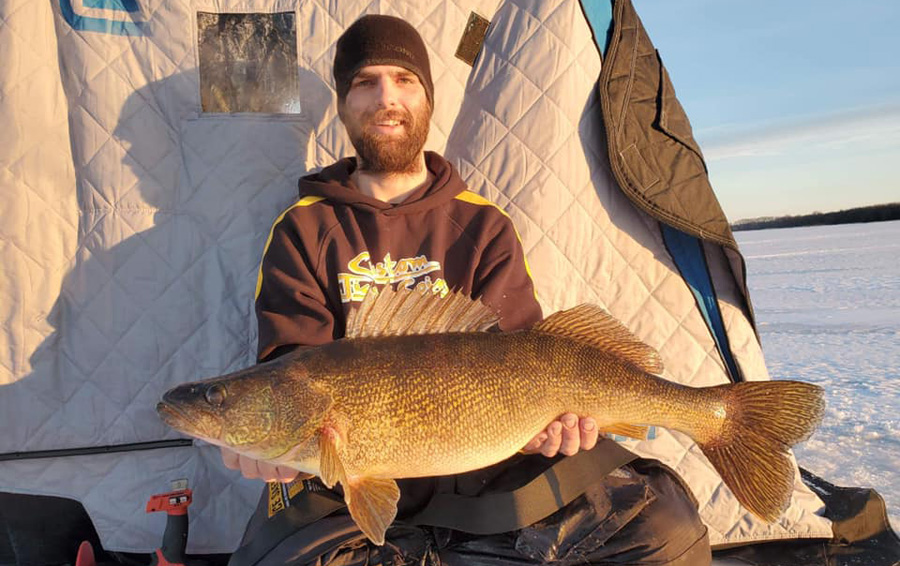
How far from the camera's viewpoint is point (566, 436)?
203cm

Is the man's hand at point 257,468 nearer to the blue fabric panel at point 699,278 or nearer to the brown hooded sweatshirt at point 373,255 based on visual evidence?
the brown hooded sweatshirt at point 373,255

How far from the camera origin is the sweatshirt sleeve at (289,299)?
2.26m

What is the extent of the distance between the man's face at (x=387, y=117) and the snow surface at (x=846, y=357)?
271cm

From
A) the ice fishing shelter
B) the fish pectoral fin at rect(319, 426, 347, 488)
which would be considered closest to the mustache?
the ice fishing shelter

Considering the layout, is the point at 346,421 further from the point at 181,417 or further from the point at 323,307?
the point at 323,307

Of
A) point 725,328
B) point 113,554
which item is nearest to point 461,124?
point 725,328

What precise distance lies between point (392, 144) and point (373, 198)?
10.0 inches

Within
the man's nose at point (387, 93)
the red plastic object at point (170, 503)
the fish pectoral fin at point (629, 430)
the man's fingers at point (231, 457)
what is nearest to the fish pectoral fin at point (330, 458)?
the man's fingers at point (231, 457)

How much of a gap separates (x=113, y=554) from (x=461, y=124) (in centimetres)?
278

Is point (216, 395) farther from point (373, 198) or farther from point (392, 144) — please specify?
point (392, 144)

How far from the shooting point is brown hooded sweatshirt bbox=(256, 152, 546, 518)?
2.37m

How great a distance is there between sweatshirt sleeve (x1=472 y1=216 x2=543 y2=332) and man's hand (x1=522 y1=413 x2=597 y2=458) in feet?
1.62

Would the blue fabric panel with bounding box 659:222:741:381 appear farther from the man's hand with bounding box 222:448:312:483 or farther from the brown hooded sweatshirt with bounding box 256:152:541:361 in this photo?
the man's hand with bounding box 222:448:312:483

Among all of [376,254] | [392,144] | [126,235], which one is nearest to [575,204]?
[392,144]
